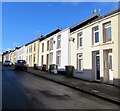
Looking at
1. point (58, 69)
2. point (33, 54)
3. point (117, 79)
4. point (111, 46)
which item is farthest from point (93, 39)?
point (33, 54)

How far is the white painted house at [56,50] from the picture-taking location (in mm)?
32141

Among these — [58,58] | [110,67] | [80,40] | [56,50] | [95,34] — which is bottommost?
[110,67]

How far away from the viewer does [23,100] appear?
12.9 metres

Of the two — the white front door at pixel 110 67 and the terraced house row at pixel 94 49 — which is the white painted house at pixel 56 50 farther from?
the white front door at pixel 110 67

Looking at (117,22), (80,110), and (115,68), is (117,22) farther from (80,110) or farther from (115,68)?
(80,110)

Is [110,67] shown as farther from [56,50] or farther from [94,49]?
[56,50]

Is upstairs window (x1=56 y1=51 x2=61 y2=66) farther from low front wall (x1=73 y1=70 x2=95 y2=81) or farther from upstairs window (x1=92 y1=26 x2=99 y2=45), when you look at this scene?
upstairs window (x1=92 y1=26 x2=99 y2=45)

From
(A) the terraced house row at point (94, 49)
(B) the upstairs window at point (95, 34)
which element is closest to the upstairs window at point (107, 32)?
(A) the terraced house row at point (94, 49)

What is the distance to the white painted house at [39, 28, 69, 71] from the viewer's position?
32141 mm

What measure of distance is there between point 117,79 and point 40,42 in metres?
29.2

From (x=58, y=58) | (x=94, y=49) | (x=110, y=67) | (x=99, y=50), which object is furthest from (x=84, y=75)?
(x=58, y=58)

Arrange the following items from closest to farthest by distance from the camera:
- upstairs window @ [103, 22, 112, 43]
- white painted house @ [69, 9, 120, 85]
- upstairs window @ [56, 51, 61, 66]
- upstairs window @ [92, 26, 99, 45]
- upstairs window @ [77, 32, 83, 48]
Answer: white painted house @ [69, 9, 120, 85]
upstairs window @ [103, 22, 112, 43]
upstairs window @ [92, 26, 99, 45]
upstairs window @ [77, 32, 83, 48]
upstairs window @ [56, 51, 61, 66]

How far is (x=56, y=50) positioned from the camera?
36.2 m

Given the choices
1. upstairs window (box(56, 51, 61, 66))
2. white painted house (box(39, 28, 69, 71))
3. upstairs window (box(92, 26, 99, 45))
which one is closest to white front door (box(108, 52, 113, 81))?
upstairs window (box(92, 26, 99, 45))
